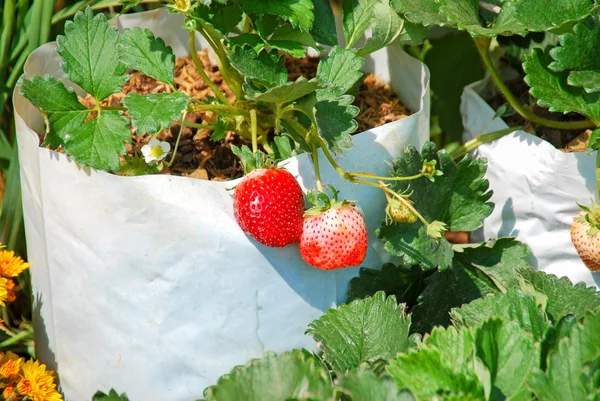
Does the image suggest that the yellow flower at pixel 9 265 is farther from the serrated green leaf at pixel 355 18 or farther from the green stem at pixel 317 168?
the serrated green leaf at pixel 355 18

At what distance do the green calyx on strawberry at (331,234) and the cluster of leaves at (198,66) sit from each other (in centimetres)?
8

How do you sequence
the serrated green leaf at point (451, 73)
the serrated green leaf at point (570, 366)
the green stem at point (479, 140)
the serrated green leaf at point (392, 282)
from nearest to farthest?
the serrated green leaf at point (570, 366)
the serrated green leaf at point (392, 282)
the green stem at point (479, 140)
the serrated green leaf at point (451, 73)

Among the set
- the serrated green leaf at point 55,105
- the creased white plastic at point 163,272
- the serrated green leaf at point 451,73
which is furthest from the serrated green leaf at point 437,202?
the serrated green leaf at point 55,105

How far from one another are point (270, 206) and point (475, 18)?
45 cm

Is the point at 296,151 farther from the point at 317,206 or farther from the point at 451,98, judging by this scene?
the point at 451,98

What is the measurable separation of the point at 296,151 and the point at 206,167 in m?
0.17

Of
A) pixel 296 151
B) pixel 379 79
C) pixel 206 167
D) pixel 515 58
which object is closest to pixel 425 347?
pixel 296 151

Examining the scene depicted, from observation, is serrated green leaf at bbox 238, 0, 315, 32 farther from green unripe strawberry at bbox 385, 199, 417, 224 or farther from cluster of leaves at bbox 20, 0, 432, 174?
green unripe strawberry at bbox 385, 199, 417, 224

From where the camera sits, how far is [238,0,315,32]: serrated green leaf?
1.10 metres

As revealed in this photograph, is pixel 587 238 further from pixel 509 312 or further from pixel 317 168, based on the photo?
pixel 317 168

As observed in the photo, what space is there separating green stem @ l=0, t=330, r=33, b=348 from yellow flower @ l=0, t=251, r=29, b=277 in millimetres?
185

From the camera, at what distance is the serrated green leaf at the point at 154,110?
1059mm

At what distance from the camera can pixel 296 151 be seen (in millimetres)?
1145

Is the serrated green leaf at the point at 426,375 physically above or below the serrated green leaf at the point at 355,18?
below
